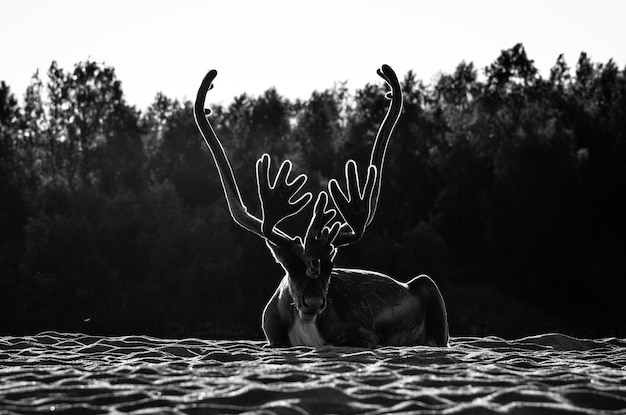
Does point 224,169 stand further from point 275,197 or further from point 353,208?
point 353,208

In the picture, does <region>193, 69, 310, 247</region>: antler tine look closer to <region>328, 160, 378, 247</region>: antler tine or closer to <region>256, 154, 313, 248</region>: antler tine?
<region>256, 154, 313, 248</region>: antler tine

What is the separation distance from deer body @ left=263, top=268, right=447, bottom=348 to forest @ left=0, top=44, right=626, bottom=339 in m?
20.6

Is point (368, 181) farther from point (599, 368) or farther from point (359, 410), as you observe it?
point (359, 410)

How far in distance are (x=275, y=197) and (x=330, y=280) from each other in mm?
938

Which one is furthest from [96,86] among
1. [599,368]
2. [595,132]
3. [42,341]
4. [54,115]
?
[599,368]

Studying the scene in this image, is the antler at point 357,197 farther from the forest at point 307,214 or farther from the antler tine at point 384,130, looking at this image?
the forest at point 307,214

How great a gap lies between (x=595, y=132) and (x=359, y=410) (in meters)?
32.7

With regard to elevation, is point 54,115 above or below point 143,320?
above

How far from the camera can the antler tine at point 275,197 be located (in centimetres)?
787

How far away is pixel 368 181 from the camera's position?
8305mm

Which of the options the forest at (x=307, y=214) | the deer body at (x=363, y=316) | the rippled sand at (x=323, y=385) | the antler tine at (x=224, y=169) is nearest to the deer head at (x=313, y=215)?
the antler tine at (x=224, y=169)

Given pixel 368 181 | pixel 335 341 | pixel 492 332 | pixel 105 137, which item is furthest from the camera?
pixel 105 137

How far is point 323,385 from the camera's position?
442 cm

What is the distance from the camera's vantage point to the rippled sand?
403cm
